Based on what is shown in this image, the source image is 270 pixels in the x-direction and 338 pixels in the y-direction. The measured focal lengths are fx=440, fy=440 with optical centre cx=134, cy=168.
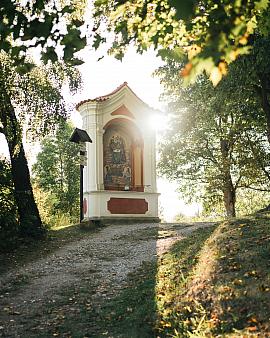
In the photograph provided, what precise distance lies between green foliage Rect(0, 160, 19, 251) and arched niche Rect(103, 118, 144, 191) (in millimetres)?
6022

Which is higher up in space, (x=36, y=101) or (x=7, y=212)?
(x=36, y=101)

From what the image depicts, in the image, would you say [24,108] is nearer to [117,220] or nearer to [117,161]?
[117,220]

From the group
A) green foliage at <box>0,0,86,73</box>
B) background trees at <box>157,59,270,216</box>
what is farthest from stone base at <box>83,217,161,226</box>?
green foliage at <box>0,0,86,73</box>

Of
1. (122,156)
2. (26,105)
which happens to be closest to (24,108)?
(26,105)

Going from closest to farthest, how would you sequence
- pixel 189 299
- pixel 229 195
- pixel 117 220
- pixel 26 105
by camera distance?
pixel 189 299 → pixel 26 105 → pixel 117 220 → pixel 229 195

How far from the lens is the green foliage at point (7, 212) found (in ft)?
37.8

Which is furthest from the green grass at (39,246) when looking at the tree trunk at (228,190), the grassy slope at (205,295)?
the tree trunk at (228,190)

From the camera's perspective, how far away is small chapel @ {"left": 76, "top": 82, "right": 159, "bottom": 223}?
685 inches

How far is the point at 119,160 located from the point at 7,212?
7.40 m

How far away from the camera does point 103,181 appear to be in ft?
58.4

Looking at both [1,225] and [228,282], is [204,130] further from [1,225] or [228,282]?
[228,282]

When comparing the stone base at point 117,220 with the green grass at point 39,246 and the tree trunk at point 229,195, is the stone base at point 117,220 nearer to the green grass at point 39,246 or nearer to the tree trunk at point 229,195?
the green grass at point 39,246

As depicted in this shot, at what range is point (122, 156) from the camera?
1875 cm

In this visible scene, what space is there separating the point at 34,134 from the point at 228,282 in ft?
23.9
